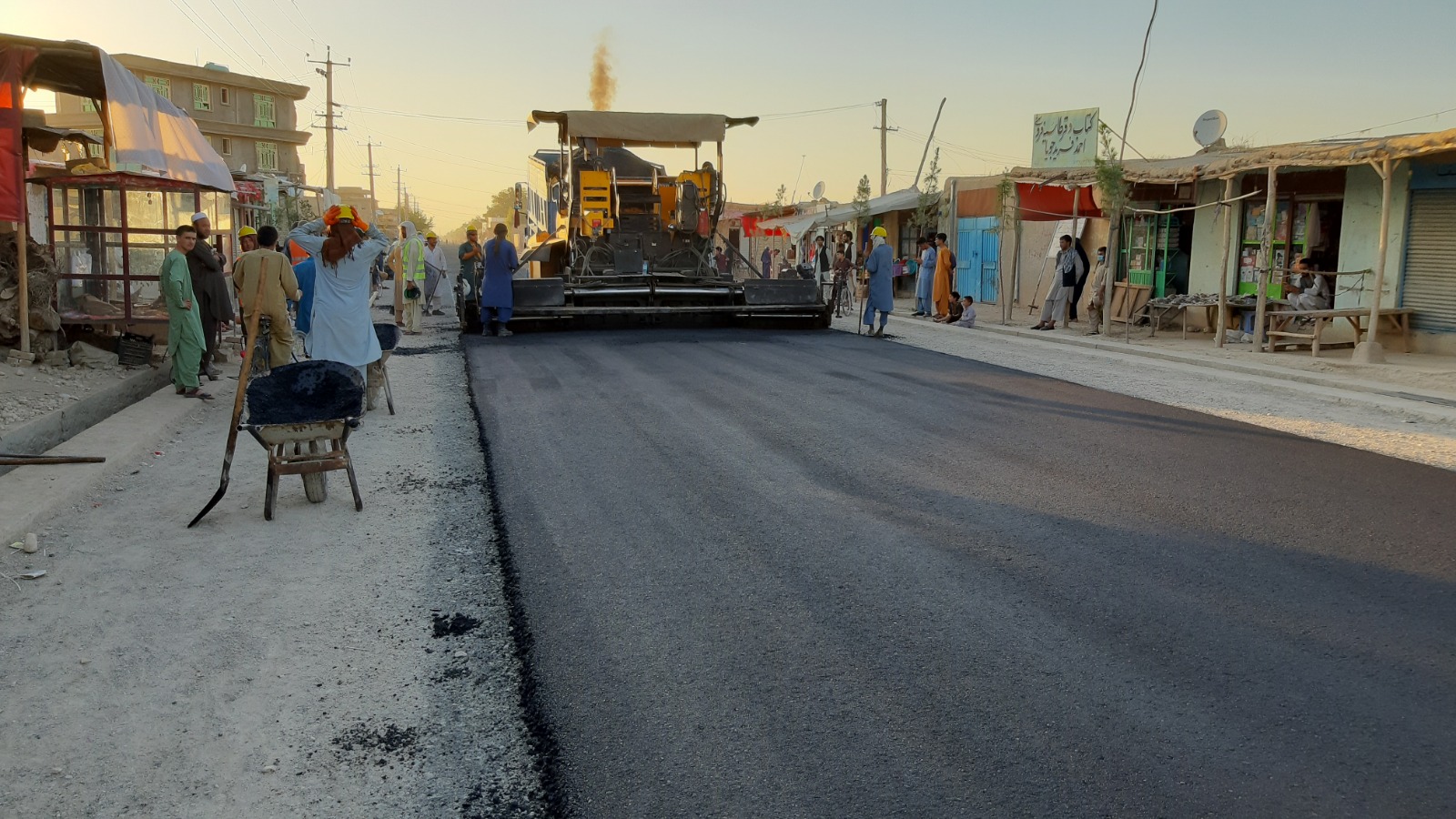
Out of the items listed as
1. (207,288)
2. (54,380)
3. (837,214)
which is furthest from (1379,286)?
(837,214)

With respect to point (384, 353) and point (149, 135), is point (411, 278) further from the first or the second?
point (384, 353)

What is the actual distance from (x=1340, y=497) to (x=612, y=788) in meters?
4.99

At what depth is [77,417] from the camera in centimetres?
914

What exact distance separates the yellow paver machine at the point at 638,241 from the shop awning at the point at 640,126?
1cm

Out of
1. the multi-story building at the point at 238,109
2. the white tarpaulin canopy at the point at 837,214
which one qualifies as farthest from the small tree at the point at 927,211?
the multi-story building at the point at 238,109

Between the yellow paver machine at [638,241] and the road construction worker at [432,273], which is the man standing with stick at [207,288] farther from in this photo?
the road construction worker at [432,273]

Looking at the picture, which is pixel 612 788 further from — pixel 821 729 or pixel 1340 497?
pixel 1340 497

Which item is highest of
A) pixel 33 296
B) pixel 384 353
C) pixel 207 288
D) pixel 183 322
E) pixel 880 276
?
pixel 880 276

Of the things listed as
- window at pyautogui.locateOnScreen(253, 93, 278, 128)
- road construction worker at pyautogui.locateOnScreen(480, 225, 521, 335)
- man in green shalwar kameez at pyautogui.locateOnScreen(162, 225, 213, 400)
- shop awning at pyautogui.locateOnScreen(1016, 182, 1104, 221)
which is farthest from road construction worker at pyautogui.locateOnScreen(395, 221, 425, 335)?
window at pyautogui.locateOnScreen(253, 93, 278, 128)

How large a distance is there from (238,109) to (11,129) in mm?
55897

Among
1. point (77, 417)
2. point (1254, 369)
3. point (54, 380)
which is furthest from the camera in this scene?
point (1254, 369)

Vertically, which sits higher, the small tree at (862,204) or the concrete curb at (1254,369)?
the small tree at (862,204)

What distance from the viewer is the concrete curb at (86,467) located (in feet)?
19.5

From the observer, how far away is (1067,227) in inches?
904
